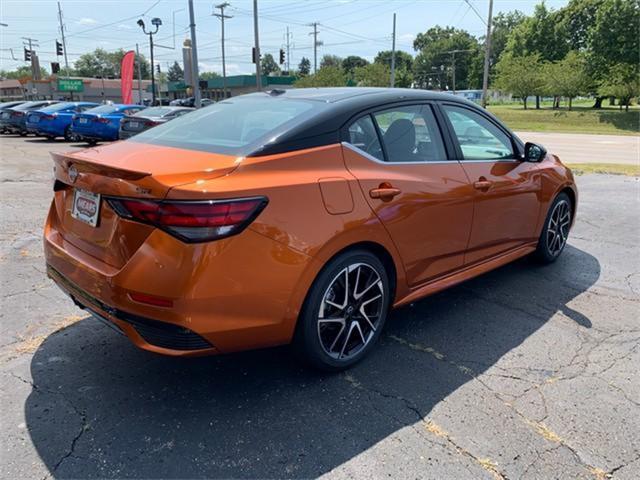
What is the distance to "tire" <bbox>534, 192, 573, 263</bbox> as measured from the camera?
482 cm

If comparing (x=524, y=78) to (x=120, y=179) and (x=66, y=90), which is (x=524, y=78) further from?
(x=120, y=179)

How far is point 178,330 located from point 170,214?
0.54 meters

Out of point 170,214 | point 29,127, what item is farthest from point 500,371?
point 29,127

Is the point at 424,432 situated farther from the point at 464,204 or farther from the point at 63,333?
the point at 63,333

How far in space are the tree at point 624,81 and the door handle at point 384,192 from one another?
4404 centimetres

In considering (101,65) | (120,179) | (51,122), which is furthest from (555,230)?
(101,65)

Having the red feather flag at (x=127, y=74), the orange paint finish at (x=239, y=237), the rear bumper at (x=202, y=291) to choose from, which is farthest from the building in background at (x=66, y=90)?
the rear bumper at (x=202, y=291)

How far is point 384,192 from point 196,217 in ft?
3.91

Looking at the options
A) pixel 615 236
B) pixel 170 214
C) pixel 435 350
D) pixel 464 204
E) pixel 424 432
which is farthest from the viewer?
pixel 615 236

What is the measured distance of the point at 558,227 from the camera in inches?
198

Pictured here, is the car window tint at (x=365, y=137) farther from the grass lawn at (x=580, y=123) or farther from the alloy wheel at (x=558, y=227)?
the grass lawn at (x=580, y=123)

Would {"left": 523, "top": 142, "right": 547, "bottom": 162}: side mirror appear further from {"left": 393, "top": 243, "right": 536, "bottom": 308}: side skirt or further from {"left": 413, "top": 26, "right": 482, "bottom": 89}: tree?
{"left": 413, "top": 26, "right": 482, "bottom": 89}: tree

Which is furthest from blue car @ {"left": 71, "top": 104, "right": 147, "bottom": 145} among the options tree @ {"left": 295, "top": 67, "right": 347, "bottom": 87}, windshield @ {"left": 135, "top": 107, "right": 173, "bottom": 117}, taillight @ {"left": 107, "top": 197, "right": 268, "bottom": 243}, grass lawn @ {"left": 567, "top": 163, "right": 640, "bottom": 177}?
tree @ {"left": 295, "top": 67, "right": 347, "bottom": 87}

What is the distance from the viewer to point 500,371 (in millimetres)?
3148
